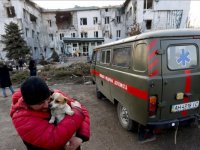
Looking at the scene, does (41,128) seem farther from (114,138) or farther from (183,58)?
(114,138)

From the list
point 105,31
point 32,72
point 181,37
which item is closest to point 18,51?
point 32,72

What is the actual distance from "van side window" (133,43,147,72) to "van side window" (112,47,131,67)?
1.04ft

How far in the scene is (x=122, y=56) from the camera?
12.6ft

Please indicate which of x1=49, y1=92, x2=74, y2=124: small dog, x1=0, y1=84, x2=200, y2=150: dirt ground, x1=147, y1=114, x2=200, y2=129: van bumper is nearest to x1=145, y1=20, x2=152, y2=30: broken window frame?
x1=0, y1=84, x2=200, y2=150: dirt ground

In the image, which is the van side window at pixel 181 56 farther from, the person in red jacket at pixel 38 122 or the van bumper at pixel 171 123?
the person in red jacket at pixel 38 122

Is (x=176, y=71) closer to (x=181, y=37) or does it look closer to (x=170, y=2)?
(x=181, y=37)

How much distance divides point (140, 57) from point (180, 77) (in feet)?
2.62

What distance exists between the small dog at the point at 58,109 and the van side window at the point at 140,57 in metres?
1.77

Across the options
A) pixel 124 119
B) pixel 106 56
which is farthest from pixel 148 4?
pixel 124 119

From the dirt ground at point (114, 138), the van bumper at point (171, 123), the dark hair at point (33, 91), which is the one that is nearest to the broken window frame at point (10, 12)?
the dirt ground at point (114, 138)

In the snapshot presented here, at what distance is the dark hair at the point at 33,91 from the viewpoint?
48.0 inches

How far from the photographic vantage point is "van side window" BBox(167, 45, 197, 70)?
276 centimetres

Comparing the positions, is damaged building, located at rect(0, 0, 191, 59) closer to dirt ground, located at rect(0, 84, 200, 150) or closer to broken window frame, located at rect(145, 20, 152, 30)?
broken window frame, located at rect(145, 20, 152, 30)

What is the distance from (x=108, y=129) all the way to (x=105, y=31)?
2963 cm
